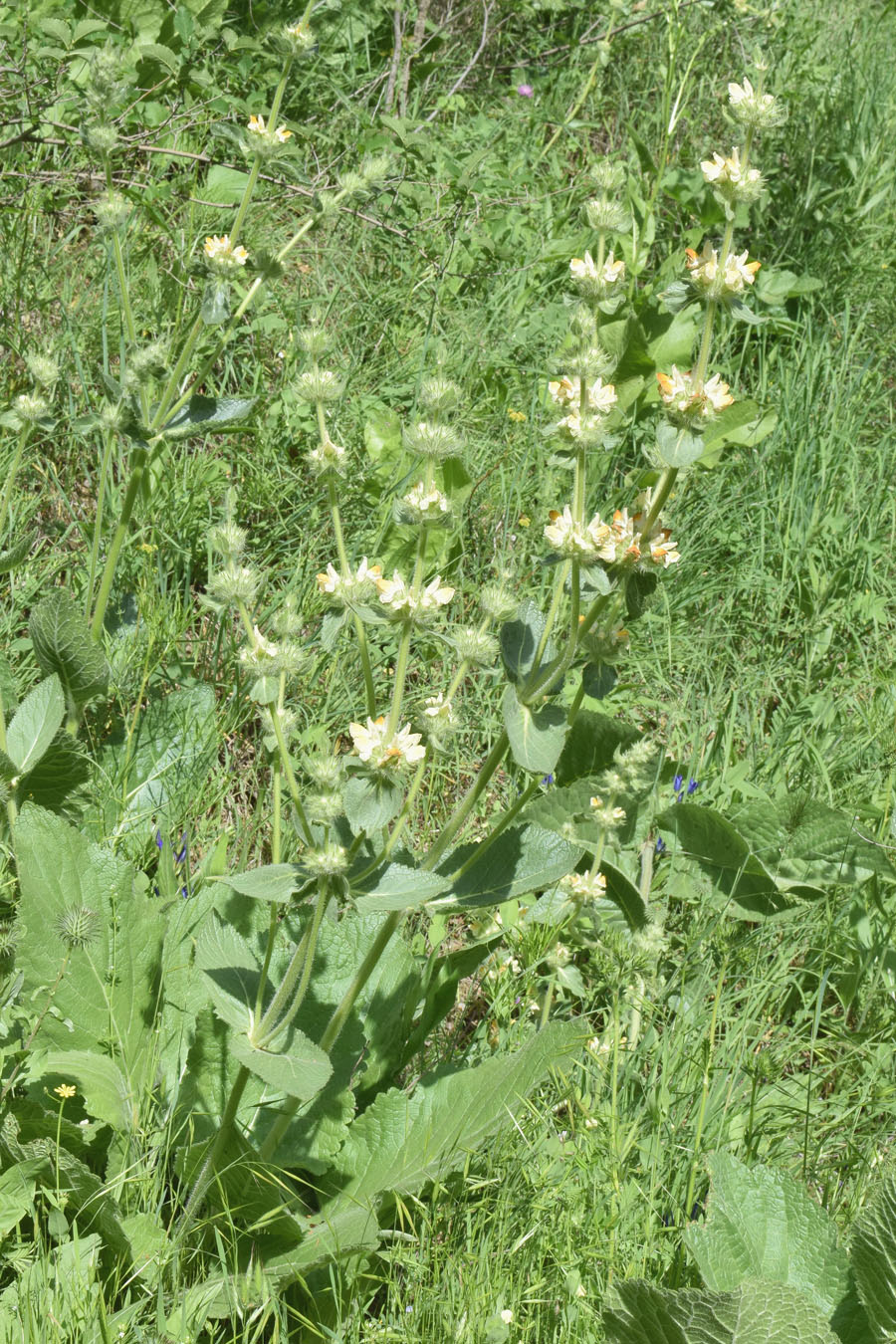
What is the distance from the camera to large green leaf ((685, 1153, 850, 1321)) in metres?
1.67

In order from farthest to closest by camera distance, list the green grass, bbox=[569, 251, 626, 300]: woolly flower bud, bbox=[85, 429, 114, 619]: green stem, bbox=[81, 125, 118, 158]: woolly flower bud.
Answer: bbox=[85, 429, 114, 619]: green stem, bbox=[81, 125, 118, 158]: woolly flower bud, the green grass, bbox=[569, 251, 626, 300]: woolly flower bud

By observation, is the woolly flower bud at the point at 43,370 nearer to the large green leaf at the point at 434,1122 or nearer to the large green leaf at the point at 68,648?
the large green leaf at the point at 68,648

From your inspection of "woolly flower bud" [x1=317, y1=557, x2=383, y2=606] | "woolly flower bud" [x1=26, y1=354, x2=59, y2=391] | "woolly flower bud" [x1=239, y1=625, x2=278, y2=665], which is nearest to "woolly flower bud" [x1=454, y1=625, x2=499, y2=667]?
"woolly flower bud" [x1=317, y1=557, x2=383, y2=606]

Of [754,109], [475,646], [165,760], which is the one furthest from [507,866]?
[754,109]

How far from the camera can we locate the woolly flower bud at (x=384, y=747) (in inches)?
61.3

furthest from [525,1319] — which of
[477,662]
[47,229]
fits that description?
[47,229]

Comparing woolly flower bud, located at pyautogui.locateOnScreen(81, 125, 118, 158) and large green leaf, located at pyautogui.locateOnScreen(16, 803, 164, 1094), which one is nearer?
large green leaf, located at pyautogui.locateOnScreen(16, 803, 164, 1094)

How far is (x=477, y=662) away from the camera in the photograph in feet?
5.45

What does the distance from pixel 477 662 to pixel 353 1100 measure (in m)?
0.79

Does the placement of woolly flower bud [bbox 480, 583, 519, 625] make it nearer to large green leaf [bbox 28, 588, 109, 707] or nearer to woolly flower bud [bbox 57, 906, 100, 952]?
woolly flower bud [bbox 57, 906, 100, 952]

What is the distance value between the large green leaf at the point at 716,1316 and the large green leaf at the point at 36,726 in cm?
128

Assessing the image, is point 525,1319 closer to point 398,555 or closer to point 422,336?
point 398,555

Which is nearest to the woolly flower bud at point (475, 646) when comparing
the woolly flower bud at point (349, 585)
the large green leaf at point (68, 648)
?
the woolly flower bud at point (349, 585)

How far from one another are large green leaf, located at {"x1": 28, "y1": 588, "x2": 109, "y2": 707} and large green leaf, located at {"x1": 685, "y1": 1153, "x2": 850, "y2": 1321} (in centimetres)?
136
